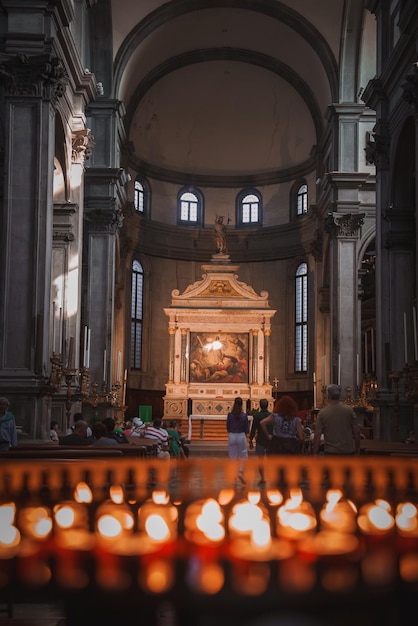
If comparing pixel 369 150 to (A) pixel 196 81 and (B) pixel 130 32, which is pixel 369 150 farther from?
(A) pixel 196 81

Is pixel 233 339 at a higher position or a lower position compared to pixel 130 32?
lower

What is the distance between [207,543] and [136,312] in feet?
116

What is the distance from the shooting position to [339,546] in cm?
191

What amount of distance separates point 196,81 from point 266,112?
11.3 ft

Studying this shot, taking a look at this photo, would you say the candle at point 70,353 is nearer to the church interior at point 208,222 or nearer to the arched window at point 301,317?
the church interior at point 208,222

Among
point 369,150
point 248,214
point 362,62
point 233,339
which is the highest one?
point 362,62

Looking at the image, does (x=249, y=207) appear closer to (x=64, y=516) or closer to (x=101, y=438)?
(x=101, y=438)

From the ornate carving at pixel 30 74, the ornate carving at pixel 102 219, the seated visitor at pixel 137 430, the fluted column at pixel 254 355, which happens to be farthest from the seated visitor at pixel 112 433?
the fluted column at pixel 254 355

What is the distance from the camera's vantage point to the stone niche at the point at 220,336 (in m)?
33.7

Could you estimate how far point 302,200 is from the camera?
1475 inches

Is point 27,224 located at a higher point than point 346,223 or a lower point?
lower

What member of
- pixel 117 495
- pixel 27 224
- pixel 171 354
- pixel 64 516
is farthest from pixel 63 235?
pixel 64 516

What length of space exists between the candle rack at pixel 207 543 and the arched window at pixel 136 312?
33418mm

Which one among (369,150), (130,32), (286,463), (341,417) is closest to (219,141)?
(130,32)
